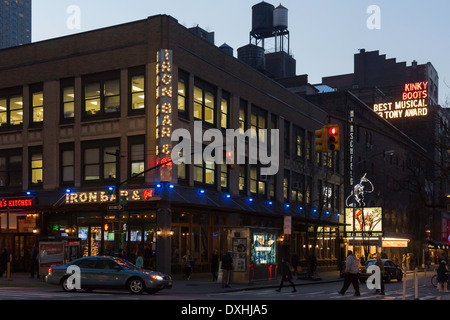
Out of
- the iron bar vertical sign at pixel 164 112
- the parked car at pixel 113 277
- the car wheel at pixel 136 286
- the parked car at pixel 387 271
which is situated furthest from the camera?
the parked car at pixel 387 271

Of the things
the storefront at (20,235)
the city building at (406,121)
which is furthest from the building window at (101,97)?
the city building at (406,121)

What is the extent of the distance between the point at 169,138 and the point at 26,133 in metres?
11.4

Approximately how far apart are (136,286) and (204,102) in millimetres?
17839

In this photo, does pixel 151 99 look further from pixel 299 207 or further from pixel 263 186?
pixel 299 207

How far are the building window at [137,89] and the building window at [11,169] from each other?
972 centimetres

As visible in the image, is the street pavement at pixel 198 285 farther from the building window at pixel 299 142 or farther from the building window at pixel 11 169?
the building window at pixel 299 142

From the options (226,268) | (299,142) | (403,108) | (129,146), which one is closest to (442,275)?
(226,268)

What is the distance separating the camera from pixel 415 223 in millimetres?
89000

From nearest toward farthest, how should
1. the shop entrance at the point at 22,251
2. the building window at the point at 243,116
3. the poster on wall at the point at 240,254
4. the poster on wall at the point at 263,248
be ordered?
the poster on wall at the point at 240,254, the poster on wall at the point at 263,248, the shop entrance at the point at 22,251, the building window at the point at 243,116

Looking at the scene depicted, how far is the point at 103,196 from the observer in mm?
38438

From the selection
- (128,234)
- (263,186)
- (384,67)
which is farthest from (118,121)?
(384,67)

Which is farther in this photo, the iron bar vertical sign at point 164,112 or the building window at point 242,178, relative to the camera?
the building window at point 242,178

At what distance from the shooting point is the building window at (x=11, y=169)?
43438 millimetres

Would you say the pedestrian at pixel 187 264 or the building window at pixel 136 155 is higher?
the building window at pixel 136 155
